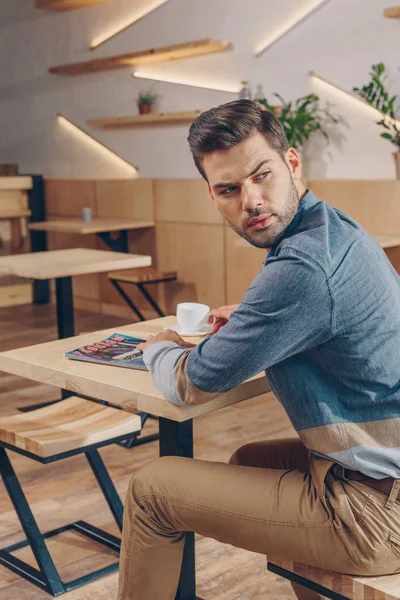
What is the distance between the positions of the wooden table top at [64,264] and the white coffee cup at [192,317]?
145 centimetres

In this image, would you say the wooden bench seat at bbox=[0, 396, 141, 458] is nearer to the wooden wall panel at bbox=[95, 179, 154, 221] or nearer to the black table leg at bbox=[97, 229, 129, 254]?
the black table leg at bbox=[97, 229, 129, 254]

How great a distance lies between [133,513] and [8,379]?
10.4ft

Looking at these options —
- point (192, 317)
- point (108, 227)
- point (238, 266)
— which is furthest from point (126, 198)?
point (192, 317)

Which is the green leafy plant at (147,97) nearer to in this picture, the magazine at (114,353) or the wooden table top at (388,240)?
the wooden table top at (388,240)

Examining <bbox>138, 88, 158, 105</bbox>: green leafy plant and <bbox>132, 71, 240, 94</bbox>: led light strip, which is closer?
<bbox>132, 71, 240, 94</bbox>: led light strip

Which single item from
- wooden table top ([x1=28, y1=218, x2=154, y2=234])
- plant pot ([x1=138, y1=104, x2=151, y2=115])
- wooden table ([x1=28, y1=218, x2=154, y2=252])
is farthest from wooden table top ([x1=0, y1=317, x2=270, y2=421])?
plant pot ([x1=138, y1=104, x2=151, y2=115])

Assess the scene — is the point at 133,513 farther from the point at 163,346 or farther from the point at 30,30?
the point at 30,30

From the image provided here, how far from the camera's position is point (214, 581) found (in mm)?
2404

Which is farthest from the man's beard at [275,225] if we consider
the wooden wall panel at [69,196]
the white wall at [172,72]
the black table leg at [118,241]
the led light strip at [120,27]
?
the wooden wall panel at [69,196]

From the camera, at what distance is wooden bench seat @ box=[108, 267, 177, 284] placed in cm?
540

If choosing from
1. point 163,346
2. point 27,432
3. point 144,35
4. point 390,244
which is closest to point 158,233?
point 144,35

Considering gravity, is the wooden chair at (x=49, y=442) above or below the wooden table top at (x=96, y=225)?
below

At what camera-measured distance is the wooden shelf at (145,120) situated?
591 cm

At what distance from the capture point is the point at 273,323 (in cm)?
151
